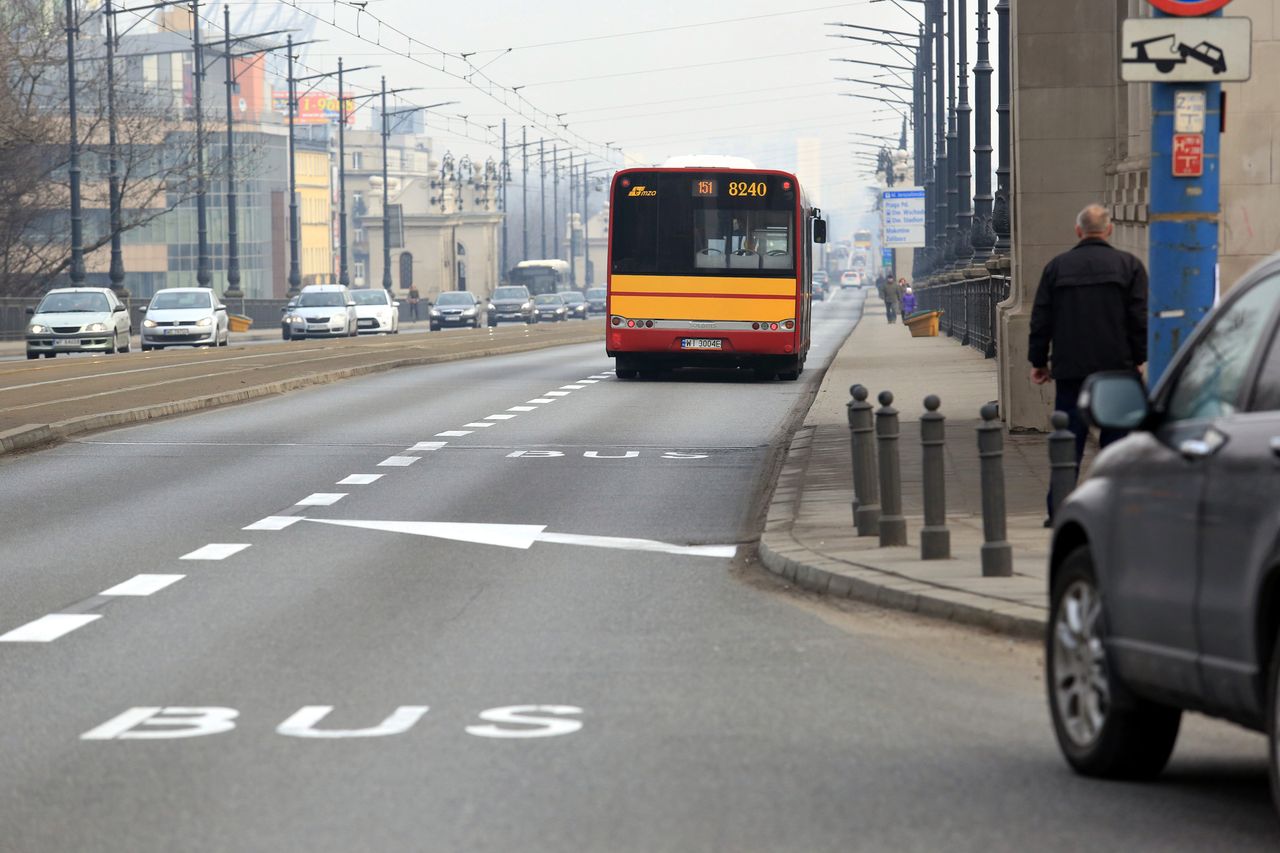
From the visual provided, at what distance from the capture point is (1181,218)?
36.8ft

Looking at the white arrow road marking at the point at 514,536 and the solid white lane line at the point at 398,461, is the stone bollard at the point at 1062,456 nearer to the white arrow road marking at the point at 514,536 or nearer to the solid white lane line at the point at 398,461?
the white arrow road marking at the point at 514,536

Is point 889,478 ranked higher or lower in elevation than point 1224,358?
lower

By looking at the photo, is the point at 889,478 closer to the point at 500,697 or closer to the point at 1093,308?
the point at 1093,308

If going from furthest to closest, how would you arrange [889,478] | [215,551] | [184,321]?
[184,321], [215,551], [889,478]

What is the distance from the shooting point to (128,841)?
19.9ft

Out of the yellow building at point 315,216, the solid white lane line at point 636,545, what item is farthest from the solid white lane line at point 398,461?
the yellow building at point 315,216

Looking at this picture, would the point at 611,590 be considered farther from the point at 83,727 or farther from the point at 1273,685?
the point at 1273,685

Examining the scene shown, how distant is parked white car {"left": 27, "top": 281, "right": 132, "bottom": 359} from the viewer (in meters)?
50.8

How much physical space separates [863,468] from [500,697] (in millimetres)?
4822

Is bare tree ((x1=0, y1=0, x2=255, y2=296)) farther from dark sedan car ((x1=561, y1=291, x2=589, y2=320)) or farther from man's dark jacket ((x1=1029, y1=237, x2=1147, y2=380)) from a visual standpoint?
man's dark jacket ((x1=1029, y1=237, x2=1147, y2=380))

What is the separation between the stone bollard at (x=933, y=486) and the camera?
1154 cm

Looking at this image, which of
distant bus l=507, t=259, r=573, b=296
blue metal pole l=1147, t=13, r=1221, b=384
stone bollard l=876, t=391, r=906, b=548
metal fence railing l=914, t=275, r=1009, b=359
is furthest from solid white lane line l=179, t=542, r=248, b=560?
distant bus l=507, t=259, r=573, b=296

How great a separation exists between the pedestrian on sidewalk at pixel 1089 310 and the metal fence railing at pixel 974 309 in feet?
59.0

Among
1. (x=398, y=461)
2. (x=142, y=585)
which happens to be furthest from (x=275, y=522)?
(x=398, y=461)
